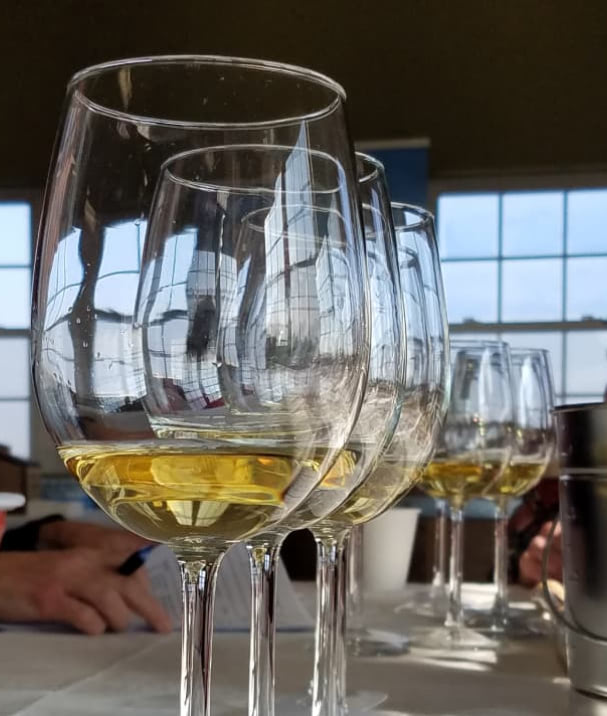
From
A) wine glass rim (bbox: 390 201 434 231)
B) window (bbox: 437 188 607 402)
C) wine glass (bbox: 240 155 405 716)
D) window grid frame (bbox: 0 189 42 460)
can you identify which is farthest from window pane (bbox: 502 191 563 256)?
wine glass (bbox: 240 155 405 716)

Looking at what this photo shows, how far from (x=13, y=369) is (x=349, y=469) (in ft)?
13.9

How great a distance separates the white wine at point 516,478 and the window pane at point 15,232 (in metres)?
3.76

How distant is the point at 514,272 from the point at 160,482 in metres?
3.87

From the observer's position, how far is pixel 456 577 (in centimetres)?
85

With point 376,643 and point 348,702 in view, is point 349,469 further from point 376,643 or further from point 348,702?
point 376,643

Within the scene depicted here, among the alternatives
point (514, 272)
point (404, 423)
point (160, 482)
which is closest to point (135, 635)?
point (404, 423)

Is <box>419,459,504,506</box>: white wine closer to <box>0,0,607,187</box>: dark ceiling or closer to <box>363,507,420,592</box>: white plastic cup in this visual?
<box>363,507,420,592</box>: white plastic cup

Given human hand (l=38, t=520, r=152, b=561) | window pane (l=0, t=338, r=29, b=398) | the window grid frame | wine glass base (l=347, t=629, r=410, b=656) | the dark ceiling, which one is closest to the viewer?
wine glass base (l=347, t=629, r=410, b=656)

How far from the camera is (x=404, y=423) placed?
21.4 inches

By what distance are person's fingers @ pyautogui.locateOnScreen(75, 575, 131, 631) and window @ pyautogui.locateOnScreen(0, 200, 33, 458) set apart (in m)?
3.67

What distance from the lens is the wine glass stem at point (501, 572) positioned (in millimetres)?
849

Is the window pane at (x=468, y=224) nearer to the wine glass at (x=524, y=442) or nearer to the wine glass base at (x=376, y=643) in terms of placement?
the wine glass at (x=524, y=442)

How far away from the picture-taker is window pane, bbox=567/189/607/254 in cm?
399

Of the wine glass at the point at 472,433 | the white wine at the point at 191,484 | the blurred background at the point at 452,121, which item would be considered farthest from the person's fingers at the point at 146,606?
the blurred background at the point at 452,121
